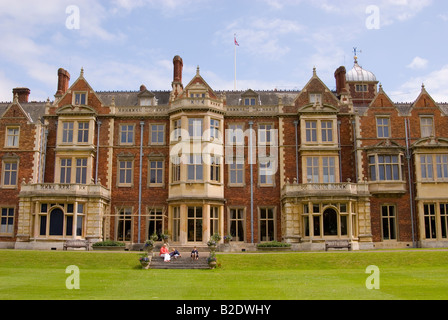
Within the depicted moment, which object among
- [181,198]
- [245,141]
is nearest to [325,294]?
[181,198]

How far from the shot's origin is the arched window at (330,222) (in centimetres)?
3691

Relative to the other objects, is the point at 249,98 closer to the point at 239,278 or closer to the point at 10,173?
the point at 10,173

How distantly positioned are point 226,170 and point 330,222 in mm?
9148

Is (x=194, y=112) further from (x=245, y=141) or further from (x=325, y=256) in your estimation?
(x=325, y=256)

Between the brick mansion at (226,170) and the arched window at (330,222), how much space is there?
8 centimetres

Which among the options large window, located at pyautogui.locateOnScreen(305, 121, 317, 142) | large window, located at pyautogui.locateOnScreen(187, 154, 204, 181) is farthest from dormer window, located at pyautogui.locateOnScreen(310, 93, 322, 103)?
large window, located at pyautogui.locateOnScreen(187, 154, 204, 181)

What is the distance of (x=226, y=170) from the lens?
1570 inches

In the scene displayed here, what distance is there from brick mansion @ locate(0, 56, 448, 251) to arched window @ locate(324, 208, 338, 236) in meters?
0.08

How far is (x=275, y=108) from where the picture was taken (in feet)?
135

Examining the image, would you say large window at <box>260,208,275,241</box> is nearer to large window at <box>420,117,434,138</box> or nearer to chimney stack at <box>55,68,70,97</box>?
large window at <box>420,117,434,138</box>

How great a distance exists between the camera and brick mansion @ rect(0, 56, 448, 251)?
122 ft

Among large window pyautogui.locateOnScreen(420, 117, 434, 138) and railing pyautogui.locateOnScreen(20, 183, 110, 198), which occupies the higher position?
large window pyautogui.locateOnScreen(420, 117, 434, 138)
